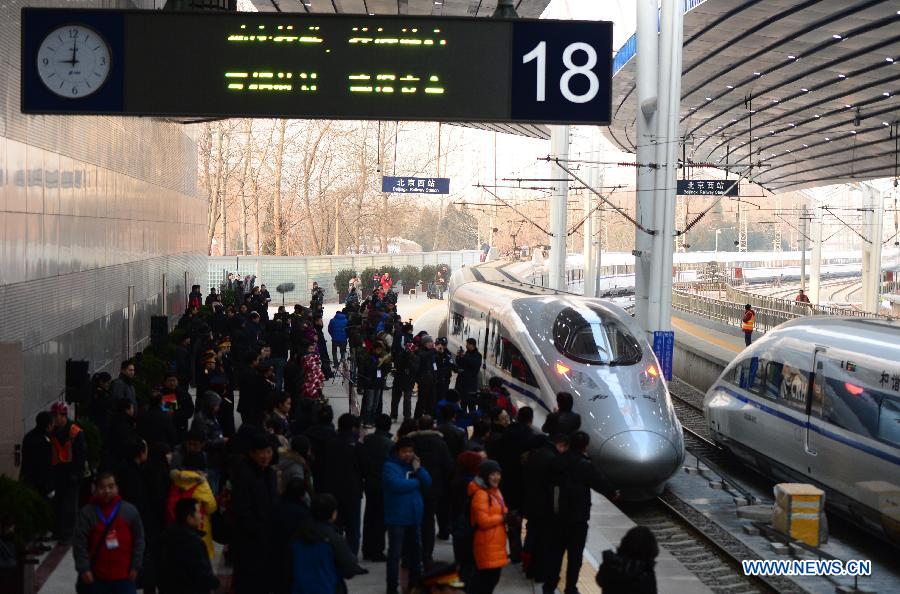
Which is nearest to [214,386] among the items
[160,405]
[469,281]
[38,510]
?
[160,405]

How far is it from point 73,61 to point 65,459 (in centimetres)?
370

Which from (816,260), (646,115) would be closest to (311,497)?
(646,115)

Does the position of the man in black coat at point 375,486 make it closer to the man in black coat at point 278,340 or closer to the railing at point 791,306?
the man in black coat at point 278,340

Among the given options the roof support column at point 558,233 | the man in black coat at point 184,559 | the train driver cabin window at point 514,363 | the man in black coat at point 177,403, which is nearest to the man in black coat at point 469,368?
the train driver cabin window at point 514,363

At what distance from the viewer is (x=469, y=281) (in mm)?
28016

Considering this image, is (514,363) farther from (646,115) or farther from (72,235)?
(646,115)

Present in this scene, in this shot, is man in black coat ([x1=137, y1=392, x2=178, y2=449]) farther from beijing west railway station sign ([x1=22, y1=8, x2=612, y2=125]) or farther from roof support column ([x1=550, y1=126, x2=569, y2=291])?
roof support column ([x1=550, y1=126, x2=569, y2=291])

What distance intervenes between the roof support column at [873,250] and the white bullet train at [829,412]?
36011 mm

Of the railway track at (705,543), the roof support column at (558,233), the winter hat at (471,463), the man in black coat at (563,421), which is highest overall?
the roof support column at (558,233)

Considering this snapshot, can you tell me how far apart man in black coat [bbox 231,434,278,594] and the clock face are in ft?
14.4

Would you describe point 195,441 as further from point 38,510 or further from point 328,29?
point 328,29

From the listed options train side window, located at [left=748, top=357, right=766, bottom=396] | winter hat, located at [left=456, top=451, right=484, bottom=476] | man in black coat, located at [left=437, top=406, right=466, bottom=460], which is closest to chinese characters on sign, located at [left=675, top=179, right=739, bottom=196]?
train side window, located at [left=748, top=357, right=766, bottom=396]

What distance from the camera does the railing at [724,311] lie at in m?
36.6

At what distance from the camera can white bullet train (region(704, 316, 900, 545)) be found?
1296 centimetres
